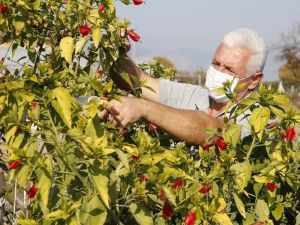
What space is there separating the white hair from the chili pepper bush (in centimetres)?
85

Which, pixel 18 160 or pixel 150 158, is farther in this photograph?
pixel 150 158

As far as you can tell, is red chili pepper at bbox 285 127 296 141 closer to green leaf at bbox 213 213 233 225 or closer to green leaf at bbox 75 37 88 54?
green leaf at bbox 213 213 233 225

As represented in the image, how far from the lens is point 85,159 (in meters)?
2.09

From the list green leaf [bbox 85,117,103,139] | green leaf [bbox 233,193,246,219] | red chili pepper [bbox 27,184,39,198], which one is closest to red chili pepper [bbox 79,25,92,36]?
green leaf [bbox 85,117,103,139]

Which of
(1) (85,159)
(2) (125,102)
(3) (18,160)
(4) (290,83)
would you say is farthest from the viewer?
(4) (290,83)

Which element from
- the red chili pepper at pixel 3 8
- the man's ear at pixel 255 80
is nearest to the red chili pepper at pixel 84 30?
the red chili pepper at pixel 3 8

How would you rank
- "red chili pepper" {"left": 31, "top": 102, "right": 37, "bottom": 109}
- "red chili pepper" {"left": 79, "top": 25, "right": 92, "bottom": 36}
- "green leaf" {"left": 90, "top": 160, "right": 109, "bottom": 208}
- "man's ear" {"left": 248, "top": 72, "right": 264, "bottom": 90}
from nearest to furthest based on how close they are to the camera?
1. "green leaf" {"left": 90, "top": 160, "right": 109, "bottom": 208}
2. "red chili pepper" {"left": 31, "top": 102, "right": 37, "bottom": 109}
3. "red chili pepper" {"left": 79, "top": 25, "right": 92, "bottom": 36}
4. "man's ear" {"left": 248, "top": 72, "right": 264, "bottom": 90}

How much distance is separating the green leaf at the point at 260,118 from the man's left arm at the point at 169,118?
15.4 inches

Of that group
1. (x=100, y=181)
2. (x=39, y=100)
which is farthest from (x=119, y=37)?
(x=100, y=181)

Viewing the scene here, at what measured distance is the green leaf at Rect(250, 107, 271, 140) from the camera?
103 inches

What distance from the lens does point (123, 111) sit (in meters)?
2.45

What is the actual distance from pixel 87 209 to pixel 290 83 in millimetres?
57924

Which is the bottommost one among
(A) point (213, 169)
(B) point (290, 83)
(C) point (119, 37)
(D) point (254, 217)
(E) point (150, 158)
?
(B) point (290, 83)

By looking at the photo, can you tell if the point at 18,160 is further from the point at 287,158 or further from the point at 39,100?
the point at 287,158
